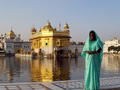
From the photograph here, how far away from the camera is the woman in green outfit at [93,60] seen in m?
5.54

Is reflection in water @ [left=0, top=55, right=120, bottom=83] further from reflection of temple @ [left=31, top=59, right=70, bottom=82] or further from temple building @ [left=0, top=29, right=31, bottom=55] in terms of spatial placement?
temple building @ [left=0, top=29, right=31, bottom=55]

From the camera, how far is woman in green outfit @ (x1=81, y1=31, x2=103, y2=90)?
554 cm

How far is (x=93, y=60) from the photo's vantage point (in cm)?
559

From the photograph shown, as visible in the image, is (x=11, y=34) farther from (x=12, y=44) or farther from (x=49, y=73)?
(x=49, y=73)

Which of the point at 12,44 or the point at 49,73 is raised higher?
the point at 12,44

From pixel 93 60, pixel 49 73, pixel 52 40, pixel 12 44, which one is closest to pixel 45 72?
pixel 49 73

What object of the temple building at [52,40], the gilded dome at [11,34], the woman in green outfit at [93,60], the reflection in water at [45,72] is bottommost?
the reflection in water at [45,72]

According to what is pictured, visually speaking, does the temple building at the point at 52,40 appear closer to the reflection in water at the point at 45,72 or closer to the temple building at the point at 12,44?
the reflection in water at the point at 45,72

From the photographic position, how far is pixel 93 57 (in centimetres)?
559

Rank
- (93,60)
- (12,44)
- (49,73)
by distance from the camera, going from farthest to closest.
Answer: (12,44) < (49,73) < (93,60)

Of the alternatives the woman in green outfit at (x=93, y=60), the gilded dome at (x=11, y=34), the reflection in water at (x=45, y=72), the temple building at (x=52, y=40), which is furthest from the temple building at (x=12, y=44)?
the woman in green outfit at (x=93, y=60)

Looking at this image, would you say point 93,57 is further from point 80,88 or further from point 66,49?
point 66,49

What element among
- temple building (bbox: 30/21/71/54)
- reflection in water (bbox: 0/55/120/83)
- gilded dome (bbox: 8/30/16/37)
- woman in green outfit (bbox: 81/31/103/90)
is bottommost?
reflection in water (bbox: 0/55/120/83)

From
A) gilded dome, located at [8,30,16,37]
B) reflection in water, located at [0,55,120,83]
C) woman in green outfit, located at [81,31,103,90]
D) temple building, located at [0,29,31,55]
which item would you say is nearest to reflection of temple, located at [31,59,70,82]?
reflection in water, located at [0,55,120,83]
